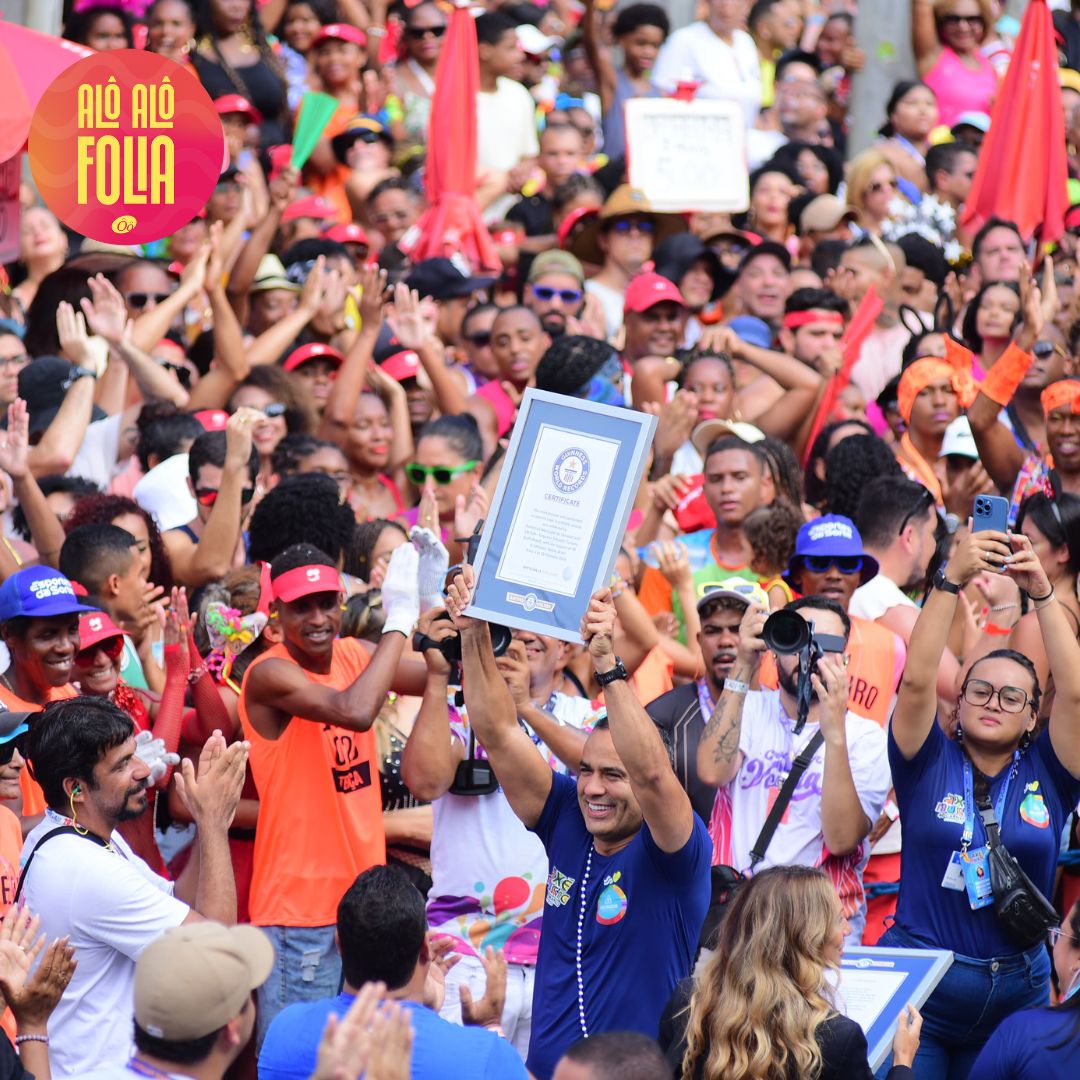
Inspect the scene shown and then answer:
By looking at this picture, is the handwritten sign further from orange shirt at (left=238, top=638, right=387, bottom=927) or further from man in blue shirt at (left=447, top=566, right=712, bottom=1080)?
man in blue shirt at (left=447, top=566, right=712, bottom=1080)

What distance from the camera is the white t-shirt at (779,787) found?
577 cm

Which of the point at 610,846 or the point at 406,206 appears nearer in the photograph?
the point at 610,846

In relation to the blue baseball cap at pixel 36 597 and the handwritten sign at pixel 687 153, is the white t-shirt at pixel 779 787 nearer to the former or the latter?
the blue baseball cap at pixel 36 597

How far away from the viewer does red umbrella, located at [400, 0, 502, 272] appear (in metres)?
11.2

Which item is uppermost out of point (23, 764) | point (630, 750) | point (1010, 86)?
point (1010, 86)

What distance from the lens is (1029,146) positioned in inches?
454

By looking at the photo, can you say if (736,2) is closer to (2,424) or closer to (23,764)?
(2,424)

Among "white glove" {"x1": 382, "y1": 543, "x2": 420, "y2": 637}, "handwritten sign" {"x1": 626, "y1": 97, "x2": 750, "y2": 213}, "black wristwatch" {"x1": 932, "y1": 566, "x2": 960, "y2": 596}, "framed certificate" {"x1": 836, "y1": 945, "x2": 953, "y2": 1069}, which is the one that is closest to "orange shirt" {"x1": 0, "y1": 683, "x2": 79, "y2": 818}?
"white glove" {"x1": 382, "y1": 543, "x2": 420, "y2": 637}

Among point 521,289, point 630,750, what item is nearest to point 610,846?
point 630,750

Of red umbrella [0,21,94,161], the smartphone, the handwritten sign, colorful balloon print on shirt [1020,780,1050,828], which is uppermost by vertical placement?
red umbrella [0,21,94,161]

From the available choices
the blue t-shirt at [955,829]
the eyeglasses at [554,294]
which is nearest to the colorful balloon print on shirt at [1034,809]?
the blue t-shirt at [955,829]

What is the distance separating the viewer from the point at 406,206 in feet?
38.0

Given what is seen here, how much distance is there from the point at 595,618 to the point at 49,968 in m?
1.60

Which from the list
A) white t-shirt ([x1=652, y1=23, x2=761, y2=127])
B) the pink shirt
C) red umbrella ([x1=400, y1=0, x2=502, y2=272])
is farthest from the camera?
the pink shirt
